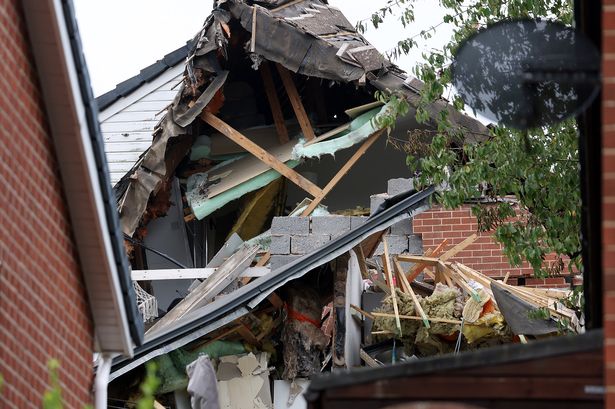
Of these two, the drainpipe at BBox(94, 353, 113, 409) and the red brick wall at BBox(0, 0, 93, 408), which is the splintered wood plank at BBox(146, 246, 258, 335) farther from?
the red brick wall at BBox(0, 0, 93, 408)

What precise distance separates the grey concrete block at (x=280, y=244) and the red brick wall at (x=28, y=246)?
6.63 metres

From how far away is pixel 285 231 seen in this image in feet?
50.3

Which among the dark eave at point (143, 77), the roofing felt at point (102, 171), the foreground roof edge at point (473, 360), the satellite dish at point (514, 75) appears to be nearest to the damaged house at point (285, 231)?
the roofing felt at point (102, 171)

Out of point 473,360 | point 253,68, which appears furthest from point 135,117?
point 473,360

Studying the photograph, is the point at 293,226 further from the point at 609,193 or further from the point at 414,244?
the point at 609,193

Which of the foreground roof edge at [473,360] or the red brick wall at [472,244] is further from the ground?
the red brick wall at [472,244]

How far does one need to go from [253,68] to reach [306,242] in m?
2.59

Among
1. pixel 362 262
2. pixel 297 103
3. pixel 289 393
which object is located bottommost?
pixel 289 393

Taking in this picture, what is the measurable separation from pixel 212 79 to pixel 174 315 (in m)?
3.16

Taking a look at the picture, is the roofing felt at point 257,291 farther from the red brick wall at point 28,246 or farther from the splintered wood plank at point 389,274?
the red brick wall at point 28,246

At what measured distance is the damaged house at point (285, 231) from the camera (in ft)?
46.8

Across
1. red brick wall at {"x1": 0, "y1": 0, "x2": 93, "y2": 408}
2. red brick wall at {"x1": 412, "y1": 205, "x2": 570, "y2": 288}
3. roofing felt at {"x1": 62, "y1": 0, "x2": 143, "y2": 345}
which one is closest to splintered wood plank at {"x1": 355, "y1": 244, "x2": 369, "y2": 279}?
red brick wall at {"x1": 412, "y1": 205, "x2": 570, "y2": 288}

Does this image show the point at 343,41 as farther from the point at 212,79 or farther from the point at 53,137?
the point at 53,137

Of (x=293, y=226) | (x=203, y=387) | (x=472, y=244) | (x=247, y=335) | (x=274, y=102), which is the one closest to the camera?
(x=203, y=387)
